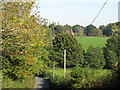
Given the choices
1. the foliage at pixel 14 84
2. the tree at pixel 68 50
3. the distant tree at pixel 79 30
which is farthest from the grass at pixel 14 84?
the tree at pixel 68 50

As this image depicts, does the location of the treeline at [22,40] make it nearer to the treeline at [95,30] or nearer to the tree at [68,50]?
the treeline at [95,30]

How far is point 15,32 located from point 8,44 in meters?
1.11

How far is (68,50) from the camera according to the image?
3488 centimetres

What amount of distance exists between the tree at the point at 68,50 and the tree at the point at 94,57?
33.9 inches

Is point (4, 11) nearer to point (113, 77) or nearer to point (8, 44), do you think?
point (8, 44)

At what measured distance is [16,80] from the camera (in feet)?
47.6

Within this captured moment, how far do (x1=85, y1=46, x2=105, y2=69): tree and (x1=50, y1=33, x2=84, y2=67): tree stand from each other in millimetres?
861

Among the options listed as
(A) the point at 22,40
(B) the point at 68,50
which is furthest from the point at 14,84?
(B) the point at 68,50

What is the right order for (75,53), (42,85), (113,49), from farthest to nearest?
(75,53)
(113,49)
(42,85)

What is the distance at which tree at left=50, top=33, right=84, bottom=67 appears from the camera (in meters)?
32.5

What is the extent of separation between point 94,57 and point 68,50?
336 cm

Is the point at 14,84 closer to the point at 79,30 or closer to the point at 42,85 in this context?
the point at 79,30

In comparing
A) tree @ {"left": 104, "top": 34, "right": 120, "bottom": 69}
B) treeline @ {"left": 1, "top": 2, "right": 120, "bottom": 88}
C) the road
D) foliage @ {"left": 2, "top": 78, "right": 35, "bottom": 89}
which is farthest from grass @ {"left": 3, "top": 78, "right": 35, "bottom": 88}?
the road

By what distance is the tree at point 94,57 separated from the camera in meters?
33.2
